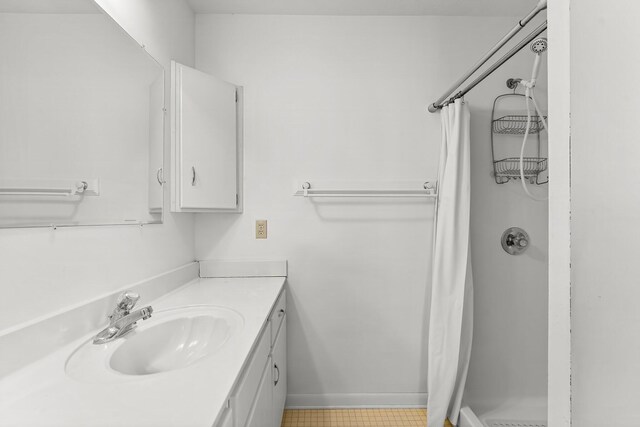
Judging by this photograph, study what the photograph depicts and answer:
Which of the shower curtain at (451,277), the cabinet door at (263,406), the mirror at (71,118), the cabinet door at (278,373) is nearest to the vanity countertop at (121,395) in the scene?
the cabinet door at (263,406)

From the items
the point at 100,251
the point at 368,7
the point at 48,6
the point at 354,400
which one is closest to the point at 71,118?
the point at 48,6

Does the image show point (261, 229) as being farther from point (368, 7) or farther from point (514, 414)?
point (514, 414)

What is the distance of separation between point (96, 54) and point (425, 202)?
174 centimetres

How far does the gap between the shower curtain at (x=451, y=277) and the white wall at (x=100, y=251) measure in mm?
1461

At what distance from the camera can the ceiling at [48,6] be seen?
756mm

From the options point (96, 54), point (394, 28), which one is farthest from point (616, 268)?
point (394, 28)

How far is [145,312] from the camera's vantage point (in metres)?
1.06

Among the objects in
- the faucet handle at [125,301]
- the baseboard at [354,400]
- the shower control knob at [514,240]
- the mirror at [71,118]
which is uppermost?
the mirror at [71,118]

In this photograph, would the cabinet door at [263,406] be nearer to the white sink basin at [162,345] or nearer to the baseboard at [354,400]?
the white sink basin at [162,345]

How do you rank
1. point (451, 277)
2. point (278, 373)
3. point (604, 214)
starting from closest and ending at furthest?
point (604, 214)
point (278, 373)
point (451, 277)

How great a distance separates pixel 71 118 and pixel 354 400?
6.59 feet

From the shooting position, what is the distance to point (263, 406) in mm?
1100

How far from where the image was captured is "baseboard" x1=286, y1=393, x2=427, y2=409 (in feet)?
6.00

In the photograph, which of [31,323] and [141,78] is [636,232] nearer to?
[31,323]
